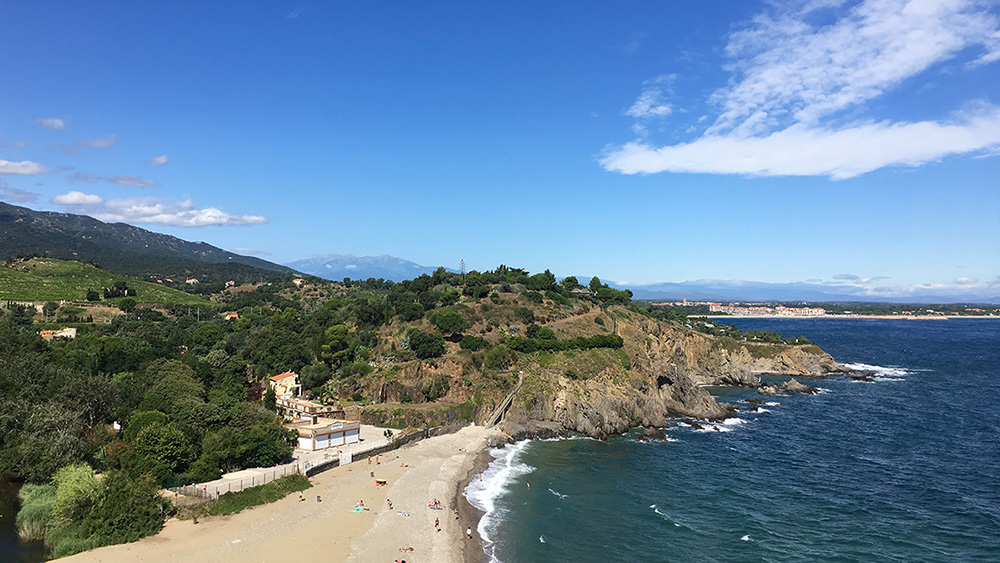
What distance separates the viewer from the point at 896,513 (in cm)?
3997

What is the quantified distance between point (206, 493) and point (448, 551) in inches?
737

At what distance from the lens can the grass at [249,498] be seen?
35.9 meters

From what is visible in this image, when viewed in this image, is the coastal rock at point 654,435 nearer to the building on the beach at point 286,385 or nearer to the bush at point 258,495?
the bush at point 258,495

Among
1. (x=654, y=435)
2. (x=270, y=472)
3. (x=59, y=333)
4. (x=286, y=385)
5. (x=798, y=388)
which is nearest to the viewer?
(x=270, y=472)

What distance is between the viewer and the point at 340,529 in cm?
3472

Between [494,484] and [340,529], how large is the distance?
14.4 meters

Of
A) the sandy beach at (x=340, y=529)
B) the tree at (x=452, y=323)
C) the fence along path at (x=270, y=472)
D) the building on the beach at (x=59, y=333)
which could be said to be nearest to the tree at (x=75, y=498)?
the sandy beach at (x=340, y=529)

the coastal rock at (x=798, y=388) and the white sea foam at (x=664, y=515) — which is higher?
the coastal rock at (x=798, y=388)

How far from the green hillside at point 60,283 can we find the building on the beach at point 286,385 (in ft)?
221

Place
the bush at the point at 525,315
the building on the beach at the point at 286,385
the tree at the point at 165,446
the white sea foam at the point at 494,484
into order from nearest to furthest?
the white sea foam at the point at 494,484 → the tree at the point at 165,446 → the building on the beach at the point at 286,385 → the bush at the point at 525,315

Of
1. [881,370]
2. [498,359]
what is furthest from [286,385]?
[881,370]

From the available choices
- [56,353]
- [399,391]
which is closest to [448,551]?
[399,391]

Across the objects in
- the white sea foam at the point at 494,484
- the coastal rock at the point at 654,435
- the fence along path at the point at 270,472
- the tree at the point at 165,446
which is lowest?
the white sea foam at the point at 494,484

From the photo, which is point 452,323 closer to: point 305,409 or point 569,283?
point 305,409
